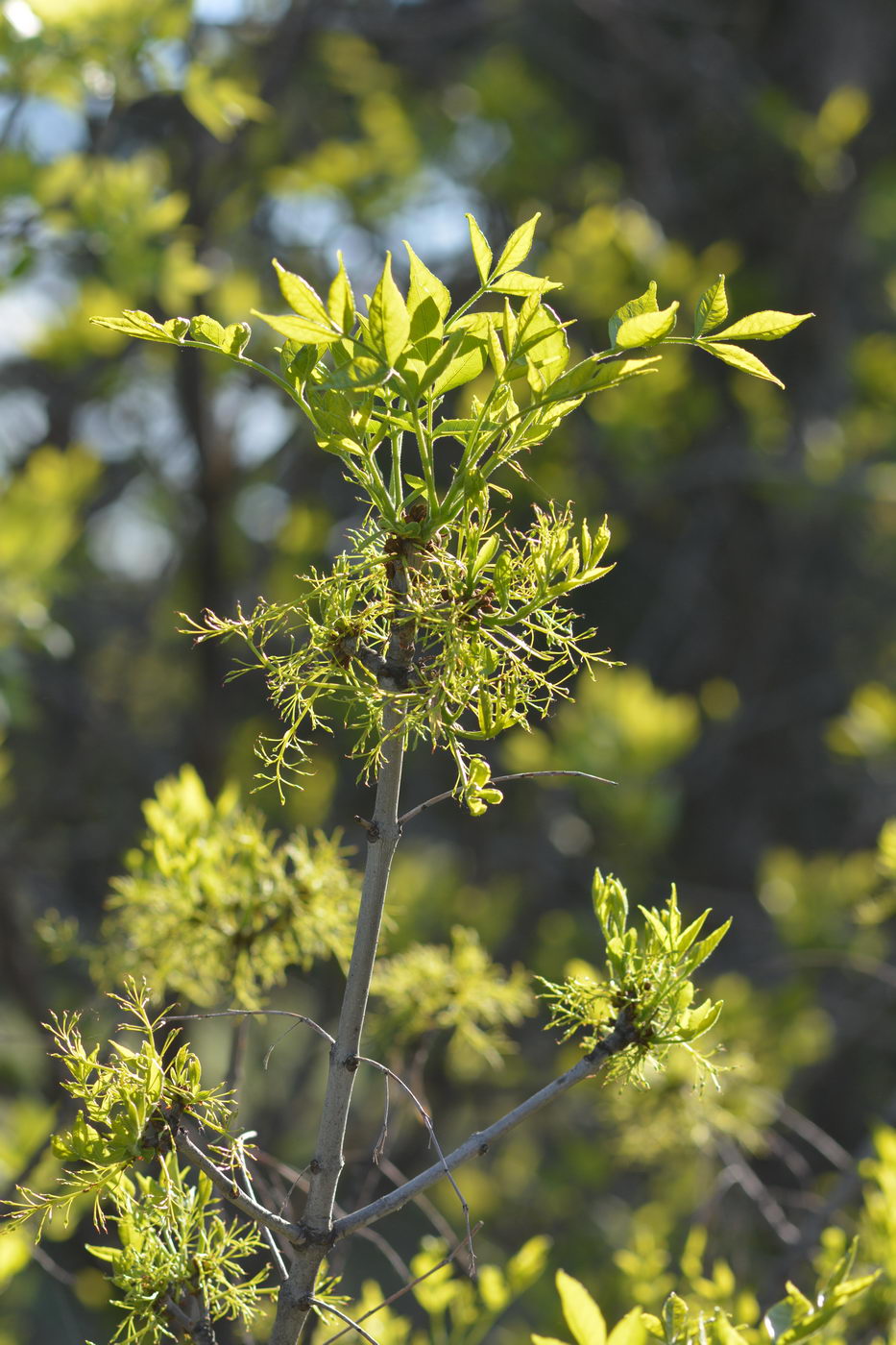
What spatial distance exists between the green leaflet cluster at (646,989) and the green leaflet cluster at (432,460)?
107 millimetres

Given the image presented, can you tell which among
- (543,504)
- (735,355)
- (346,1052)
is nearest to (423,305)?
(735,355)

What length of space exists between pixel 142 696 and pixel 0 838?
3.52 ft

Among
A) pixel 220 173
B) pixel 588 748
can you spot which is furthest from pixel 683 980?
pixel 220 173

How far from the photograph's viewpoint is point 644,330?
41 centimetres

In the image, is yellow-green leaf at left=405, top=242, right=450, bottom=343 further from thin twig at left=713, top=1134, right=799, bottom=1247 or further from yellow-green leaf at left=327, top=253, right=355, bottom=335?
thin twig at left=713, top=1134, right=799, bottom=1247

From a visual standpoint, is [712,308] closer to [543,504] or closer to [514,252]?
[514,252]

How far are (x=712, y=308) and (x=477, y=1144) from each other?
346 mm

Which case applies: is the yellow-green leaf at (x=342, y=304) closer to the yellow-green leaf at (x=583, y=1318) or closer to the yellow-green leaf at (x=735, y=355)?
the yellow-green leaf at (x=735, y=355)

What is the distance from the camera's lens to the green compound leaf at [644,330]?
15.9 inches

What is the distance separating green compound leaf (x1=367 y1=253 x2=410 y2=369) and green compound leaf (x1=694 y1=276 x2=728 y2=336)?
12 cm

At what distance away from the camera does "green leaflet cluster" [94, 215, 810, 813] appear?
405mm

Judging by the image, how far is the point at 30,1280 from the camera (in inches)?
78.2

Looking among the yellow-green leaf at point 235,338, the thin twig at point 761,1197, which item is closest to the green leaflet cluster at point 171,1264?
the yellow-green leaf at point 235,338

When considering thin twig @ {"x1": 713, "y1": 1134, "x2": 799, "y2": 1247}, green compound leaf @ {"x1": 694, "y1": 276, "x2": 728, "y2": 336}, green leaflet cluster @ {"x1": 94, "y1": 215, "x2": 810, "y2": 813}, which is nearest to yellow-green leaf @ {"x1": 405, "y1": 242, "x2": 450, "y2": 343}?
green leaflet cluster @ {"x1": 94, "y1": 215, "x2": 810, "y2": 813}
